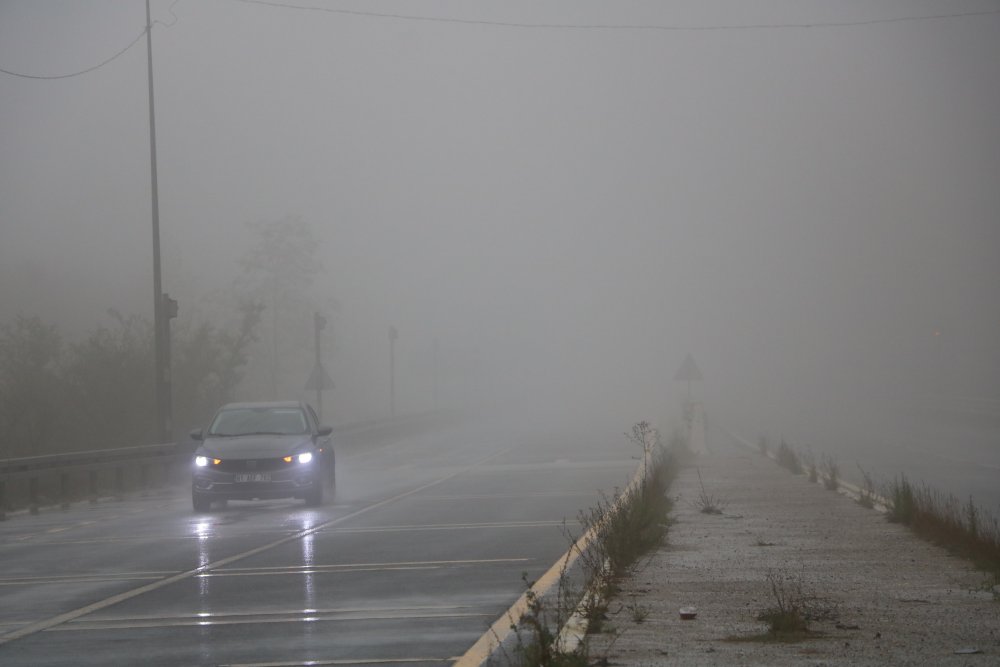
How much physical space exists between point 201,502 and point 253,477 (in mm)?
1042

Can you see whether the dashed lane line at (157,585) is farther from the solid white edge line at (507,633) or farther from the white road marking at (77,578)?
the solid white edge line at (507,633)

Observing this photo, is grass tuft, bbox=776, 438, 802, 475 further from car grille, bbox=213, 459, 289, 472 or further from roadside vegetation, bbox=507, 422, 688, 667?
car grille, bbox=213, 459, 289, 472

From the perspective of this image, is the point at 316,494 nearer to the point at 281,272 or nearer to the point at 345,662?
the point at 345,662

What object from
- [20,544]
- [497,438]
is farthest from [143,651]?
[497,438]

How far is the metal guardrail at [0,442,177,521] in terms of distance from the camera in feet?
85.7

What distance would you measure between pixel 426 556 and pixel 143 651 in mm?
5976

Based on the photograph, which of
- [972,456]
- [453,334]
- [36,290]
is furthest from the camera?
[453,334]

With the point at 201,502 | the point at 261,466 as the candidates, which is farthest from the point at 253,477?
the point at 201,502

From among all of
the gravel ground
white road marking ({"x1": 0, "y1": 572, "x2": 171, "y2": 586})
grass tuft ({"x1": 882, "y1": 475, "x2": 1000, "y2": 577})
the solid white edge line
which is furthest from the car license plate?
the solid white edge line

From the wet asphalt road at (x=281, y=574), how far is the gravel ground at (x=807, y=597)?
4.08 ft

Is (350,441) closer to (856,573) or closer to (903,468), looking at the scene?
(903,468)

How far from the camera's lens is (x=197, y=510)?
77.3 ft

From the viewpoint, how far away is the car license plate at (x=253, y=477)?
2305 cm

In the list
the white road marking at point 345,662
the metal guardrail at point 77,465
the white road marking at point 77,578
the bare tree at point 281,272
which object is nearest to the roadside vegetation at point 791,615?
the white road marking at point 345,662
